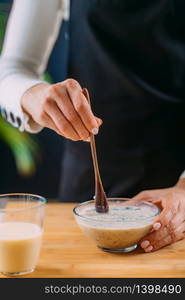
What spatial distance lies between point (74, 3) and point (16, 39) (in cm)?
24

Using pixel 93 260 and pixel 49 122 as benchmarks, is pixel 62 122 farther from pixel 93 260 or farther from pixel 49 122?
pixel 93 260

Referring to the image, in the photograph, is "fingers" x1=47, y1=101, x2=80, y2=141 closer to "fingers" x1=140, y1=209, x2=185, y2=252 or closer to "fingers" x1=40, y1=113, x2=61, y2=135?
"fingers" x1=40, y1=113, x2=61, y2=135

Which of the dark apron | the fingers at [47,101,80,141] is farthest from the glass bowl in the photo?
the dark apron

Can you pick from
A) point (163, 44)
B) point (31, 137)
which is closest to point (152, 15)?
point (163, 44)

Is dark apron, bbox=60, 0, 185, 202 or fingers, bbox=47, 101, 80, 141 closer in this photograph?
fingers, bbox=47, 101, 80, 141

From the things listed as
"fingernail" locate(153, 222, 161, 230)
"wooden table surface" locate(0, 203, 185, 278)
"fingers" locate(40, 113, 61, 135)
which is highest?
"fingers" locate(40, 113, 61, 135)

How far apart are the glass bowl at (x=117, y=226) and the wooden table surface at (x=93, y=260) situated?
3 centimetres

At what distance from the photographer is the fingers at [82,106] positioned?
44.7 inches

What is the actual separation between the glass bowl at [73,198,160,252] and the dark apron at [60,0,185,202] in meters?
0.56

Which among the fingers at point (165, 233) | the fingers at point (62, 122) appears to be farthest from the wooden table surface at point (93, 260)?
the fingers at point (62, 122)

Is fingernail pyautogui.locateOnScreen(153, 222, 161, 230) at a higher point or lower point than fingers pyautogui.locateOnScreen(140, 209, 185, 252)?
higher

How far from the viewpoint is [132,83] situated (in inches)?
65.7

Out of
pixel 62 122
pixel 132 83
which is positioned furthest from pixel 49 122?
pixel 132 83

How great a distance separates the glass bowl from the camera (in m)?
1.08
